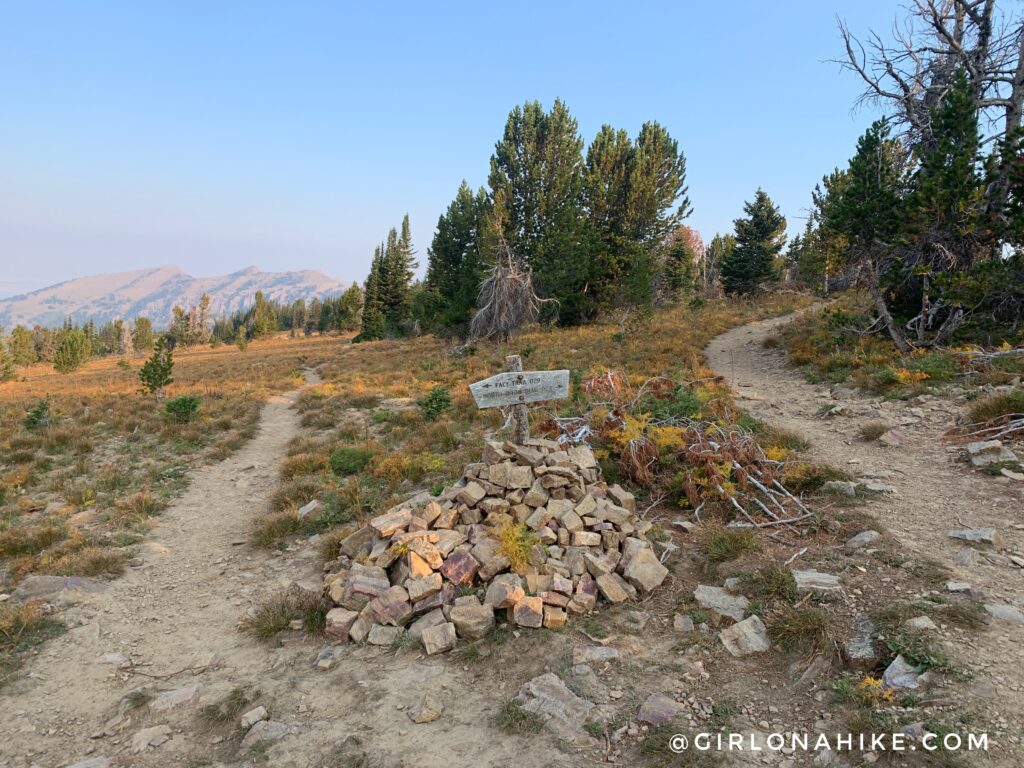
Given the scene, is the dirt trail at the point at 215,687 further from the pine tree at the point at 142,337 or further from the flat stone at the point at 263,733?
the pine tree at the point at 142,337

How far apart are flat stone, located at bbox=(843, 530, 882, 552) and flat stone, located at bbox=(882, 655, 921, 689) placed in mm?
1867

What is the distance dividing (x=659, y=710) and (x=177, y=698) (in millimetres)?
4063

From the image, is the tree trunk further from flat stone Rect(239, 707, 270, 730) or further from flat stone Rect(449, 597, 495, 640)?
flat stone Rect(239, 707, 270, 730)

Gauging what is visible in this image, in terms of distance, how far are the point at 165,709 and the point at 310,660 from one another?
1.15m

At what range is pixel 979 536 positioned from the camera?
16.8 ft

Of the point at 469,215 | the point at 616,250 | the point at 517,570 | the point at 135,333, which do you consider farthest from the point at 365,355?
the point at 135,333

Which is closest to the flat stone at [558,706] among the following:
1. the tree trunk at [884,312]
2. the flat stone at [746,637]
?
the flat stone at [746,637]

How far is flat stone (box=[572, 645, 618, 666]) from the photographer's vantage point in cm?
424

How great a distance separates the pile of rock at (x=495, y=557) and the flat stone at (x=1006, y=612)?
263 cm

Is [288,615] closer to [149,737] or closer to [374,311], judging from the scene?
[149,737]

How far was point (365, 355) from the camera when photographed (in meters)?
34.0

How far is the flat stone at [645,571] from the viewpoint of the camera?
17.1ft

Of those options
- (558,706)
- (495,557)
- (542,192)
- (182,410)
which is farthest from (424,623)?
(542,192)

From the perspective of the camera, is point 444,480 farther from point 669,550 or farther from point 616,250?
point 616,250
